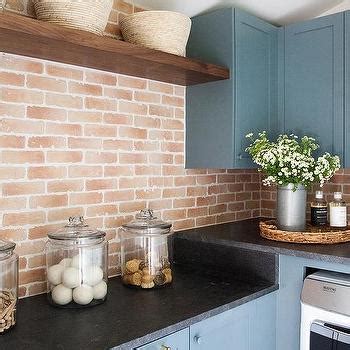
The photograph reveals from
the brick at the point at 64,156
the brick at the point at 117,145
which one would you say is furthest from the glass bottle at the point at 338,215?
the brick at the point at 64,156

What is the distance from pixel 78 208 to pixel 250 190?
4.74ft

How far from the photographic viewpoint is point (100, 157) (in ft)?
6.87

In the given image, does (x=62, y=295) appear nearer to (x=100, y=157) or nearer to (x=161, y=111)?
(x=100, y=157)

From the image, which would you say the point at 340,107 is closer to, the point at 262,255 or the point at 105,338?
the point at 262,255

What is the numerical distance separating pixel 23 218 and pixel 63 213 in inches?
7.6

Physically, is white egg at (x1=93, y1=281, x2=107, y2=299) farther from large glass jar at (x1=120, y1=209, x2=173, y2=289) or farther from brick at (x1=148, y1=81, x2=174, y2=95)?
brick at (x1=148, y1=81, x2=174, y2=95)

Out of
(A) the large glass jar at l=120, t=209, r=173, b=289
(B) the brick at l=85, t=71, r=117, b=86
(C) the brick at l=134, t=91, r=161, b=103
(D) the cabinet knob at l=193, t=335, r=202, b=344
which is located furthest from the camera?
(C) the brick at l=134, t=91, r=161, b=103

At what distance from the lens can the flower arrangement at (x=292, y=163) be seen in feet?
7.02

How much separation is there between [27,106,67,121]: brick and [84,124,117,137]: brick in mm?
135

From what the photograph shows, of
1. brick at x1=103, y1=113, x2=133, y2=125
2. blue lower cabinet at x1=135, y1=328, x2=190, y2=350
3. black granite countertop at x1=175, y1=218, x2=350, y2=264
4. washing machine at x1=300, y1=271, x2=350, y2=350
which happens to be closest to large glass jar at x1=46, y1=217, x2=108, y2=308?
blue lower cabinet at x1=135, y1=328, x2=190, y2=350

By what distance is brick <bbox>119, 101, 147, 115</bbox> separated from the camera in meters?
2.19

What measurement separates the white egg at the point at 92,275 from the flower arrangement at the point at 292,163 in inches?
39.3

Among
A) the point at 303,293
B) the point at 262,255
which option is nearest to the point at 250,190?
the point at 262,255

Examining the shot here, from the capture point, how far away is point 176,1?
2287mm
